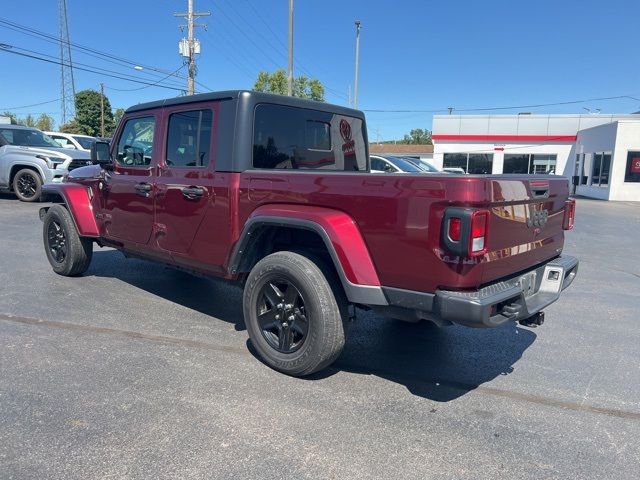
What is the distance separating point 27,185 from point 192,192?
446 inches

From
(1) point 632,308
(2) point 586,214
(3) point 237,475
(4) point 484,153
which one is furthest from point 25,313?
(4) point 484,153

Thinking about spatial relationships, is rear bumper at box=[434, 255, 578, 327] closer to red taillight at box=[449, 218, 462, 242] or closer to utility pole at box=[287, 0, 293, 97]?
red taillight at box=[449, 218, 462, 242]

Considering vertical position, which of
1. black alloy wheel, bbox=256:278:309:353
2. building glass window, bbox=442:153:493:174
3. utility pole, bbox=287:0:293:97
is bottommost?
black alloy wheel, bbox=256:278:309:353

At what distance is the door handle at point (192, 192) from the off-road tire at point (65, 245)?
233 cm

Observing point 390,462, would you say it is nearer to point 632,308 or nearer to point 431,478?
point 431,478

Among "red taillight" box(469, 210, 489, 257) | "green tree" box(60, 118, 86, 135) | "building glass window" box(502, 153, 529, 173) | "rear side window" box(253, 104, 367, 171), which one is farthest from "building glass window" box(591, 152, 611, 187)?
"green tree" box(60, 118, 86, 135)

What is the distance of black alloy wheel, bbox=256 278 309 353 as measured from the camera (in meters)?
3.53

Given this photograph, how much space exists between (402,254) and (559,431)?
54.8 inches

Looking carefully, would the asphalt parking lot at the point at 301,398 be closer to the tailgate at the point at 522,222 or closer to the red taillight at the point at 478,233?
the tailgate at the point at 522,222

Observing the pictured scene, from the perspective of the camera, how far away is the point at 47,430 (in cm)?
283

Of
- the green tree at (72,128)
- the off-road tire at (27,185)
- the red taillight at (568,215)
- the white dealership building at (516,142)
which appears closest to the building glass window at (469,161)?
the white dealership building at (516,142)

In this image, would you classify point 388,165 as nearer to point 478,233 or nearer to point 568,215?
point 568,215

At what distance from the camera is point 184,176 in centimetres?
425

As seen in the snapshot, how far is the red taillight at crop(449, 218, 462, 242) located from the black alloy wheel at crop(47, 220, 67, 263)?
493 centimetres
